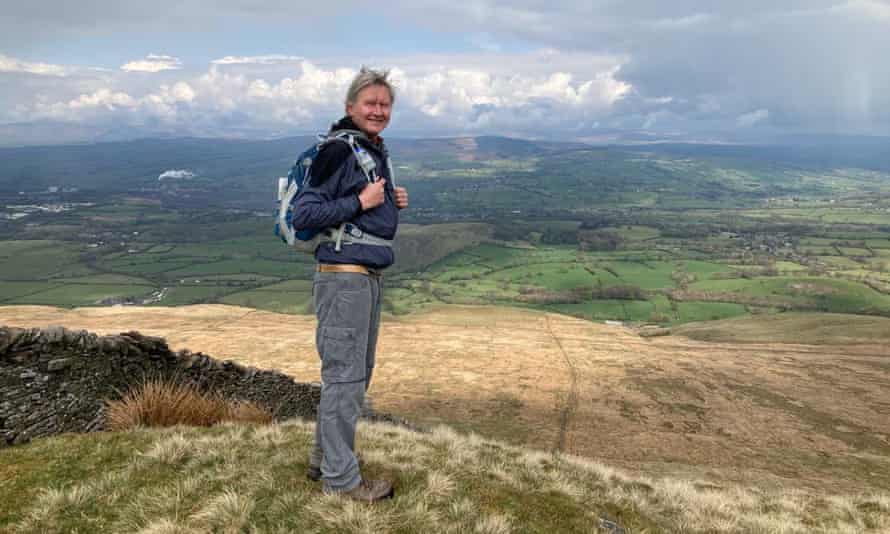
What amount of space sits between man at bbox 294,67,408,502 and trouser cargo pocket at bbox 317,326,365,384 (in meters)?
0.01

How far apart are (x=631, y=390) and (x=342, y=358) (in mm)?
28771

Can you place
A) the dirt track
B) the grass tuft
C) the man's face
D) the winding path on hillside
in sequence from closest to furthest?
the man's face, the grass tuft, the dirt track, the winding path on hillside

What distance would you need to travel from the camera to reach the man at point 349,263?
5527 millimetres

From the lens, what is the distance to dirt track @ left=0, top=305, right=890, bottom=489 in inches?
819

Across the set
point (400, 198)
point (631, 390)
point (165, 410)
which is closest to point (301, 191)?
point (400, 198)

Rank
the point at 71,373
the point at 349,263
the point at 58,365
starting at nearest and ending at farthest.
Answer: the point at 349,263 < the point at 58,365 < the point at 71,373

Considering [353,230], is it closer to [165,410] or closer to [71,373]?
[165,410]

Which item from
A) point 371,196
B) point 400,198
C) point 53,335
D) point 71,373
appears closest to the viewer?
point 371,196

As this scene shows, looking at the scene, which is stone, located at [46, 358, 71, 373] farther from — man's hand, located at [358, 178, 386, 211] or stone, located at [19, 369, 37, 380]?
man's hand, located at [358, 178, 386, 211]

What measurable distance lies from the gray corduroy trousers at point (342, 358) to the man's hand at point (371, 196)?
2.69 feet

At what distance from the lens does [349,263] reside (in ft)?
18.2

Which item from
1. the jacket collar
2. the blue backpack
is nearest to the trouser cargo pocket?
the blue backpack

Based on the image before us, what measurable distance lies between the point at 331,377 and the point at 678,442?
843 inches

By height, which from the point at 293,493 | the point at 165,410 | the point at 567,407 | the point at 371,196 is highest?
the point at 371,196
